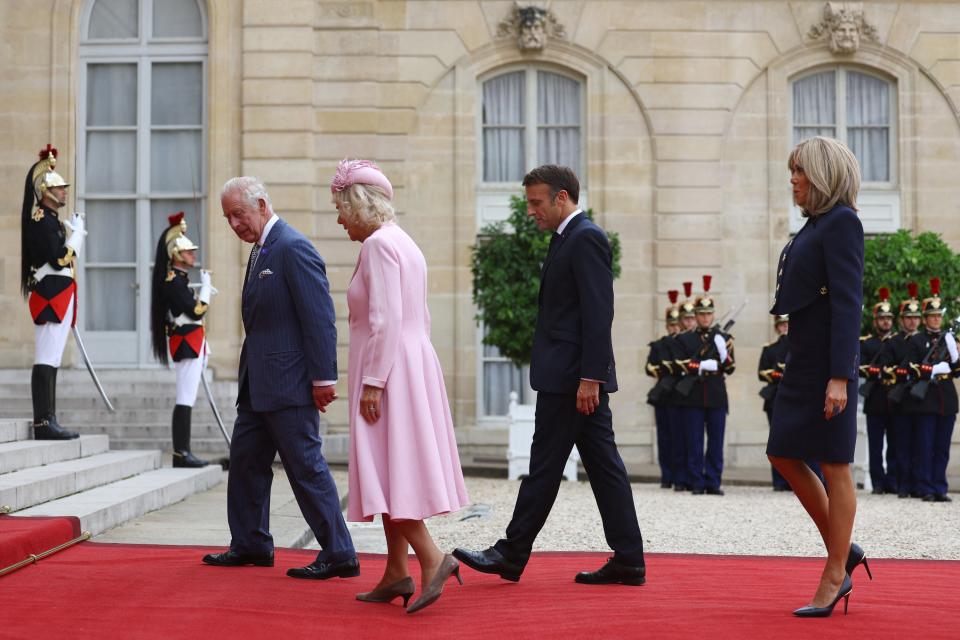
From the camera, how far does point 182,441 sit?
1207cm

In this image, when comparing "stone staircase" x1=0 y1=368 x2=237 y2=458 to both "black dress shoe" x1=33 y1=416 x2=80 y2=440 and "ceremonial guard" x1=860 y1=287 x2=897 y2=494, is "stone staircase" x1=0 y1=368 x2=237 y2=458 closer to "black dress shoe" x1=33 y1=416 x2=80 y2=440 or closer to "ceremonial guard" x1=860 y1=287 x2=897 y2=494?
"black dress shoe" x1=33 y1=416 x2=80 y2=440

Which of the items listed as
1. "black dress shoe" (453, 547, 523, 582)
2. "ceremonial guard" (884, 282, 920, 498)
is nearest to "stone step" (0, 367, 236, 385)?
"ceremonial guard" (884, 282, 920, 498)

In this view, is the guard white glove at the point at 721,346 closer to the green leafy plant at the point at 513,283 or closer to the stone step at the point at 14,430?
the green leafy plant at the point at 513,283

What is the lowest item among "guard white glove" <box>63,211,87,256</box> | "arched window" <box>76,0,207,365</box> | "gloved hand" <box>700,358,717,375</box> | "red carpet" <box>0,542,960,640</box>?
"red carpet" <box>0,542,960,640</box>

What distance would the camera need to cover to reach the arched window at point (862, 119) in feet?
60.7

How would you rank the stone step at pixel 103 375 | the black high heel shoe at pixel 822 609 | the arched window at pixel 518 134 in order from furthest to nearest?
1. the arched window at pixel 518 134
2. the stone step at pixel 103 375
3. the black high heel shoe at pixel 822 609

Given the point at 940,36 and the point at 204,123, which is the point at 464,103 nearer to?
the point at 204,123

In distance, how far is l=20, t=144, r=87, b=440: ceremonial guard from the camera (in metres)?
10.6

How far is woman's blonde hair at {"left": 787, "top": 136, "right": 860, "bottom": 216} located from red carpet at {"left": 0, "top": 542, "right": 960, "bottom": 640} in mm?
1654

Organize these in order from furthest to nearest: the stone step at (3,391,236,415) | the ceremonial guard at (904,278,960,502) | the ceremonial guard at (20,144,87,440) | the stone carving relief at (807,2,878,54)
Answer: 1. the stone carving relief at (807,2,878,54)
2. the stone step at (3,391,236,415)
3. the ceremonial guard at (904,278,960,502)
4. the ceremonial guard at (20,144,87,440)

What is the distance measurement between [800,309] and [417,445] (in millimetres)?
1654

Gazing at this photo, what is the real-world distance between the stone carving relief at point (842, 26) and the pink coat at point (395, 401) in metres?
13.4

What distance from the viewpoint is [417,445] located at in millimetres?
5922

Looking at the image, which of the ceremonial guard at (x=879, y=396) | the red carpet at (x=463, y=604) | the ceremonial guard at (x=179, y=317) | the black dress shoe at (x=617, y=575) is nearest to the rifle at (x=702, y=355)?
the ceremonial guard at (x=879, y=396)
